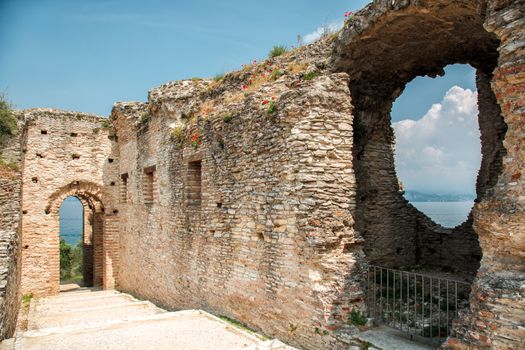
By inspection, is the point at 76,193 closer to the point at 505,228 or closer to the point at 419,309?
the point at 419,309

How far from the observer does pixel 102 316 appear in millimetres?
10359

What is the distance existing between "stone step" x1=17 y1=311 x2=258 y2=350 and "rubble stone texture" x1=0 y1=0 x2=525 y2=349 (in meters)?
0.57

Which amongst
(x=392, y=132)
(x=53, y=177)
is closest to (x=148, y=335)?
(x=392, y=132)

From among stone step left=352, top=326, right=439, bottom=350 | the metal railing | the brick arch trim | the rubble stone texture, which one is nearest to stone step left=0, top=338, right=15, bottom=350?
the rubble stone texture

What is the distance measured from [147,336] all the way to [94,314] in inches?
158

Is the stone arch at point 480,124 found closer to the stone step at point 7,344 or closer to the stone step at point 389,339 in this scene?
the stone step at point 389,339

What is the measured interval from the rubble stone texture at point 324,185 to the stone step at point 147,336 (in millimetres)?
567

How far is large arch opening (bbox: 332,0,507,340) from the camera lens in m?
7.12

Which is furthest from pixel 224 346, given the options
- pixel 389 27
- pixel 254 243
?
pixel 389 27

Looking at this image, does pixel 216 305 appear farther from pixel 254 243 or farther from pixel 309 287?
pixel 309 287

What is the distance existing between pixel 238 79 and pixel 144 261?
20.2 feet

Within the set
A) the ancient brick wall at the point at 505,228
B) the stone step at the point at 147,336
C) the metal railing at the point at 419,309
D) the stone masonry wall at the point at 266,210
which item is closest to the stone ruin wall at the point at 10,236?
the stone step at the point at 147,336

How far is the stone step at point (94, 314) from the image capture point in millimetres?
9906

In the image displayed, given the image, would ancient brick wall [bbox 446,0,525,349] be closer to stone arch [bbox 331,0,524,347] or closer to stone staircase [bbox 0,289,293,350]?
stone arch [bbox 331,0,524,347]
